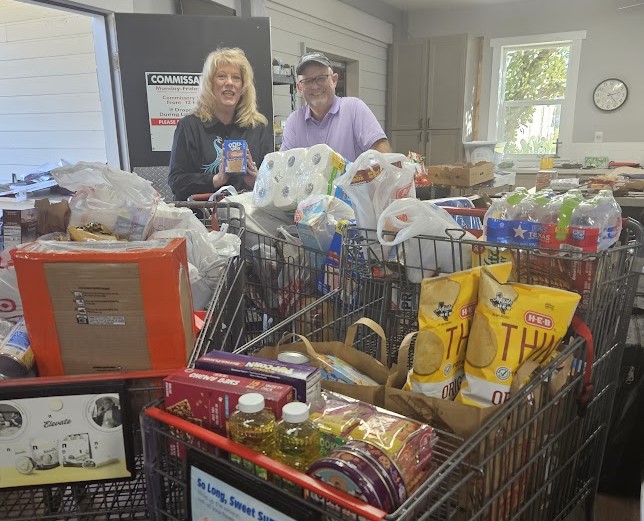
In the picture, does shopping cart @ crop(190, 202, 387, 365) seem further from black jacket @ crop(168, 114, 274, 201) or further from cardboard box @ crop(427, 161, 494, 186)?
cardboard box @ crop(427, 161, 494, 186)

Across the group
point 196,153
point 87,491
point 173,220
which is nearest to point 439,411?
point 87,491

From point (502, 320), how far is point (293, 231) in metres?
1.04

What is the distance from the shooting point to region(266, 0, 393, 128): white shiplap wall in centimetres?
548

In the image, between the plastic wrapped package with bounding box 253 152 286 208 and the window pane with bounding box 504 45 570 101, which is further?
the window pane with bounding box 504 45 570 101

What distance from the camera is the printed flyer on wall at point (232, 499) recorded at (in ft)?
2.35

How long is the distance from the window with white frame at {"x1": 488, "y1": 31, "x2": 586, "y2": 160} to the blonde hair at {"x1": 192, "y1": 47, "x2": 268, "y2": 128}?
572cm

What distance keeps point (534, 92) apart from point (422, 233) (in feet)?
24.6

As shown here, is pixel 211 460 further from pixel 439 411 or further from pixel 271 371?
pixel 439 411

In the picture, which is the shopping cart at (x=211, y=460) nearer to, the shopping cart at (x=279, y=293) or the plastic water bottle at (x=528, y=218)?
the shopping cart at (x=279, y=293)

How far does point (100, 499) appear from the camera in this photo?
129 cm

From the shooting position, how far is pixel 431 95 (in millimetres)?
7594

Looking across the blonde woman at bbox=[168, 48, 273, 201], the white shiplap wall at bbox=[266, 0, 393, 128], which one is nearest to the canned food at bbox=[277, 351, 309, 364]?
the blonde woman at bbox=[168, 48, 273, 201]

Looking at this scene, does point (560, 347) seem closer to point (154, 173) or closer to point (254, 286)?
point (254, 286)

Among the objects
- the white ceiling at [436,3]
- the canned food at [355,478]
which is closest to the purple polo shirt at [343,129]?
the canned food at [355,478]
